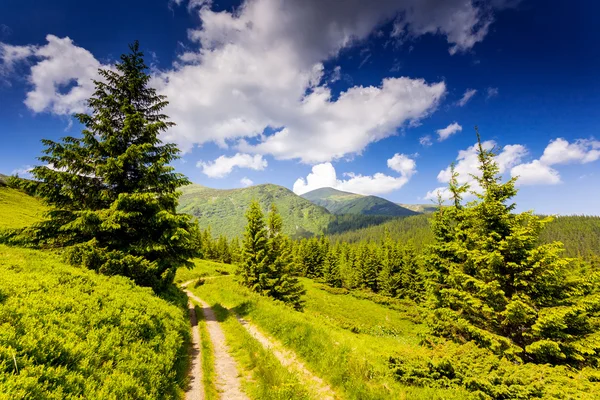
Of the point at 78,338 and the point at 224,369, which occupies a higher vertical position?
the point at 78,338

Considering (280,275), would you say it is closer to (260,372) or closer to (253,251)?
(253,251)

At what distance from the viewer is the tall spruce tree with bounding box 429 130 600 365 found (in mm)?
11117

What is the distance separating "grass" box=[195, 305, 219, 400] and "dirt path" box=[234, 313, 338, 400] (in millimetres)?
2582

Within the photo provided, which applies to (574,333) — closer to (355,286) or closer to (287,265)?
(287,265)

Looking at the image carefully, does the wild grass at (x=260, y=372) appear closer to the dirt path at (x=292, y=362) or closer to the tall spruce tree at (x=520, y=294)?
the dirt path at (x=292, y=362)

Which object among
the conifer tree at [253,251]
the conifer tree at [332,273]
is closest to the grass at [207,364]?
the conifer tree at [253,251]

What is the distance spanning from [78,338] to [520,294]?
17.7 metres

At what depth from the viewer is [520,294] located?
40.5ft

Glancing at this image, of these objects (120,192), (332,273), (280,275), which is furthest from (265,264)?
(332,273)

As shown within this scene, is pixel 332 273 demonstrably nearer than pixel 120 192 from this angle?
No

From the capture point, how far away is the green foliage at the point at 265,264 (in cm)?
2871

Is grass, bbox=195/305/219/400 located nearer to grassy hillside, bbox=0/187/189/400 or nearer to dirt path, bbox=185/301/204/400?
dirt path, bbox=185/301/204/400

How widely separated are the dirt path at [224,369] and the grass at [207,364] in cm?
21

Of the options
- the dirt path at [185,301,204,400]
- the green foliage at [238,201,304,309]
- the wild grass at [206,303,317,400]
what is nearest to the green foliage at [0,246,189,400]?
the dirt path at [185,301,204,400]
